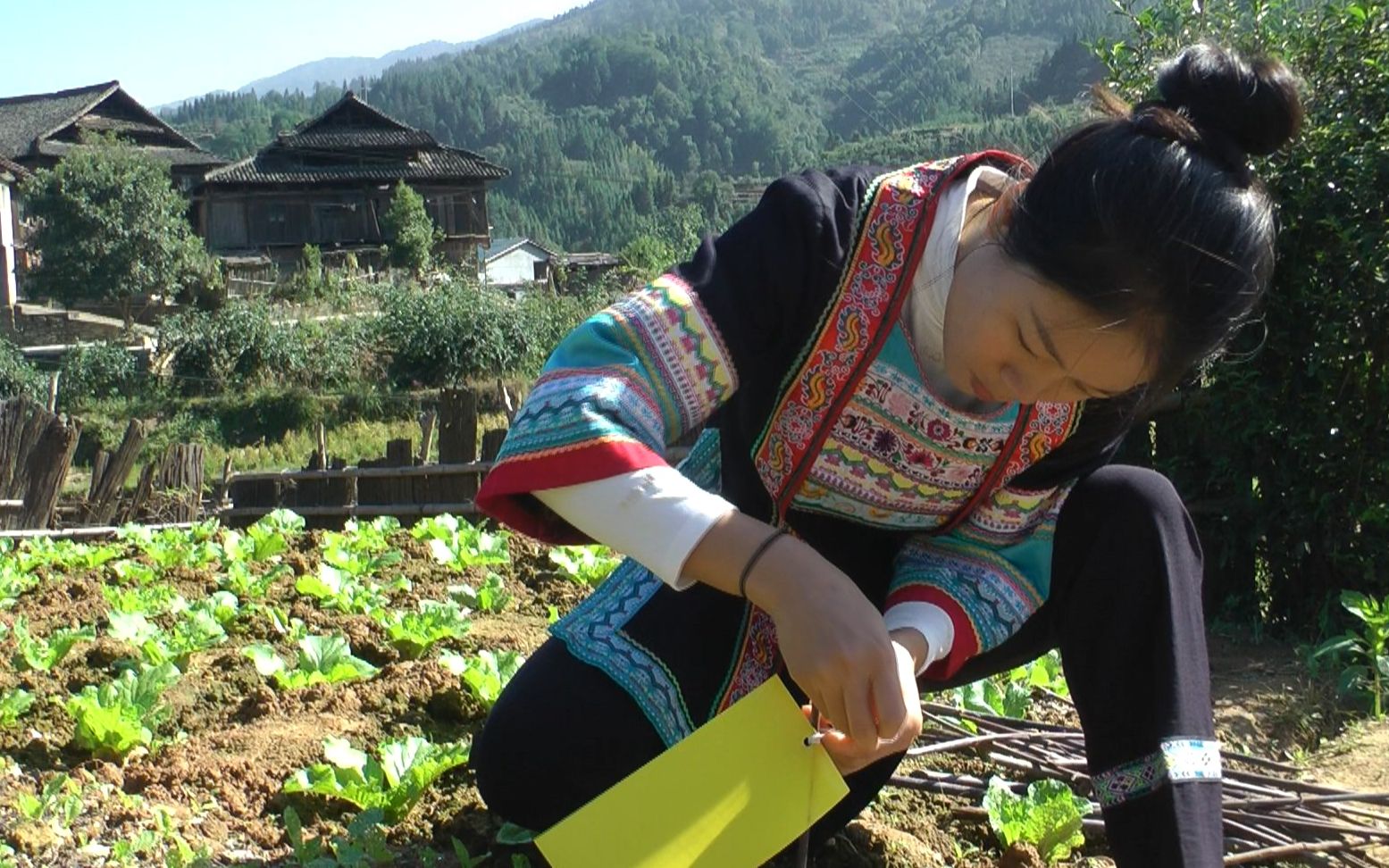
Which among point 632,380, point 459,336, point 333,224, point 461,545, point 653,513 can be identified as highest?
point 632,380

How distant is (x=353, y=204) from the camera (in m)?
39.4

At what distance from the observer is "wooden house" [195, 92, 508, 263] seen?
3884 cm

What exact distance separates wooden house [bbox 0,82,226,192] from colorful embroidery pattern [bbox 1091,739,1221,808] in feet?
141

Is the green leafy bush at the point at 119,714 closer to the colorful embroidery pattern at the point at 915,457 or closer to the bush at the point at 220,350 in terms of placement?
the colorful embroidery pattern at the point at 915,457

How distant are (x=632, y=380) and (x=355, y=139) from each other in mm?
43106

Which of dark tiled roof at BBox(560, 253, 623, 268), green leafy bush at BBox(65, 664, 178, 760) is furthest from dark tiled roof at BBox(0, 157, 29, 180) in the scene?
green leafy bush at BBox(65, 664, 178, 760)

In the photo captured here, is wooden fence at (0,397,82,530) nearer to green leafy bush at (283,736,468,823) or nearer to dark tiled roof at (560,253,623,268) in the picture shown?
green leafy bush at (283,736,468,823)

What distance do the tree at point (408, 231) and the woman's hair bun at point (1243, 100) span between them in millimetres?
34217

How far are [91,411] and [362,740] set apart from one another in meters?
22.8

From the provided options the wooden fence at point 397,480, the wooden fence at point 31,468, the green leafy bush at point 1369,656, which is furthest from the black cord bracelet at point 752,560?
the wooden fence at point 31,468

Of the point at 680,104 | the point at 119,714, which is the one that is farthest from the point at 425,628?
the point at 680,104

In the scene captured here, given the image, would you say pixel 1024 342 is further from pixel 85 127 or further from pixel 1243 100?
pixel 85 127

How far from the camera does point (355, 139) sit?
138 ft

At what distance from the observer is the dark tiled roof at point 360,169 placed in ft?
127
